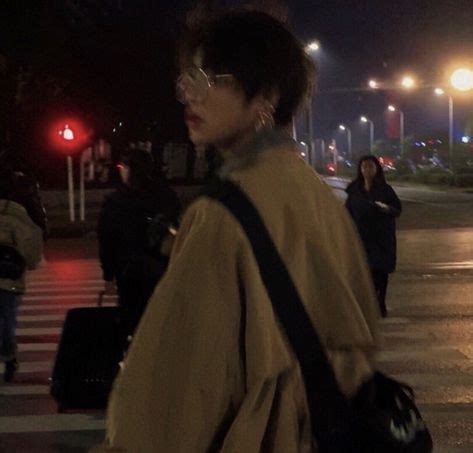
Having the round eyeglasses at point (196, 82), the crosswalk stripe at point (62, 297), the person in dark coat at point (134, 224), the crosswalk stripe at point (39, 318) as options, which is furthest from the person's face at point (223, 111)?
the crosswalk stripe at point (62, 297)

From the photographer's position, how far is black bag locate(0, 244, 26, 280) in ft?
24.0

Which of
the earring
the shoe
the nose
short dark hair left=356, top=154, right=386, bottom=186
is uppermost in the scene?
the nose

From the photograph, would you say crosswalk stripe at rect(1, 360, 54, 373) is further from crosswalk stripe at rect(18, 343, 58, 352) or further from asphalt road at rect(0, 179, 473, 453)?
crosswalk stripe at rect(18, 343, 58, 352)

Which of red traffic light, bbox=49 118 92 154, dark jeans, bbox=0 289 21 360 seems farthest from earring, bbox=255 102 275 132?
red traffic light, bbox=49 118 92 154

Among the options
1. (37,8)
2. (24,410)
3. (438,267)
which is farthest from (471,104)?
(24,410)

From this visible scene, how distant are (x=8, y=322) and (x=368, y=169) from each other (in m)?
4.28

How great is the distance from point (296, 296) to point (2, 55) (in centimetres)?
2850

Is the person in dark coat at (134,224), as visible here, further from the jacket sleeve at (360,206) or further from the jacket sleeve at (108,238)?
the jacket sleeve at (360,206)

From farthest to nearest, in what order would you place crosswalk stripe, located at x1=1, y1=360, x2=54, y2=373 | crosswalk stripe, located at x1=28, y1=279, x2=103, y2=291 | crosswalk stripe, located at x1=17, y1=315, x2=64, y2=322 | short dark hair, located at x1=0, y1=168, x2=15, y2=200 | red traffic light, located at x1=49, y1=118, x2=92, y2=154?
red traffic light, located at x1=49, y1=118, x2=92, y2=154 < crosswalk stripe, located at x1=28, y1=279, x2=103, y2=291 < crosswalk stripe, located at x1=17, y1=315, x2=64, y2=322 < crosswalk stripe, located at x1=1, y1=360, x2=54, y2=373 < short dark hair, located at x1=0, y1=168, x2=15, y2=200

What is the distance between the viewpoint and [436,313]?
455 inches

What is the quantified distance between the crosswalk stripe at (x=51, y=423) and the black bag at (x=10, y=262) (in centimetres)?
100

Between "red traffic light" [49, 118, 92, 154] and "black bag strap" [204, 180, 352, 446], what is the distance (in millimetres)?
23311

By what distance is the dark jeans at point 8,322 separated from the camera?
25.0ft

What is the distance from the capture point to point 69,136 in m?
24.7
